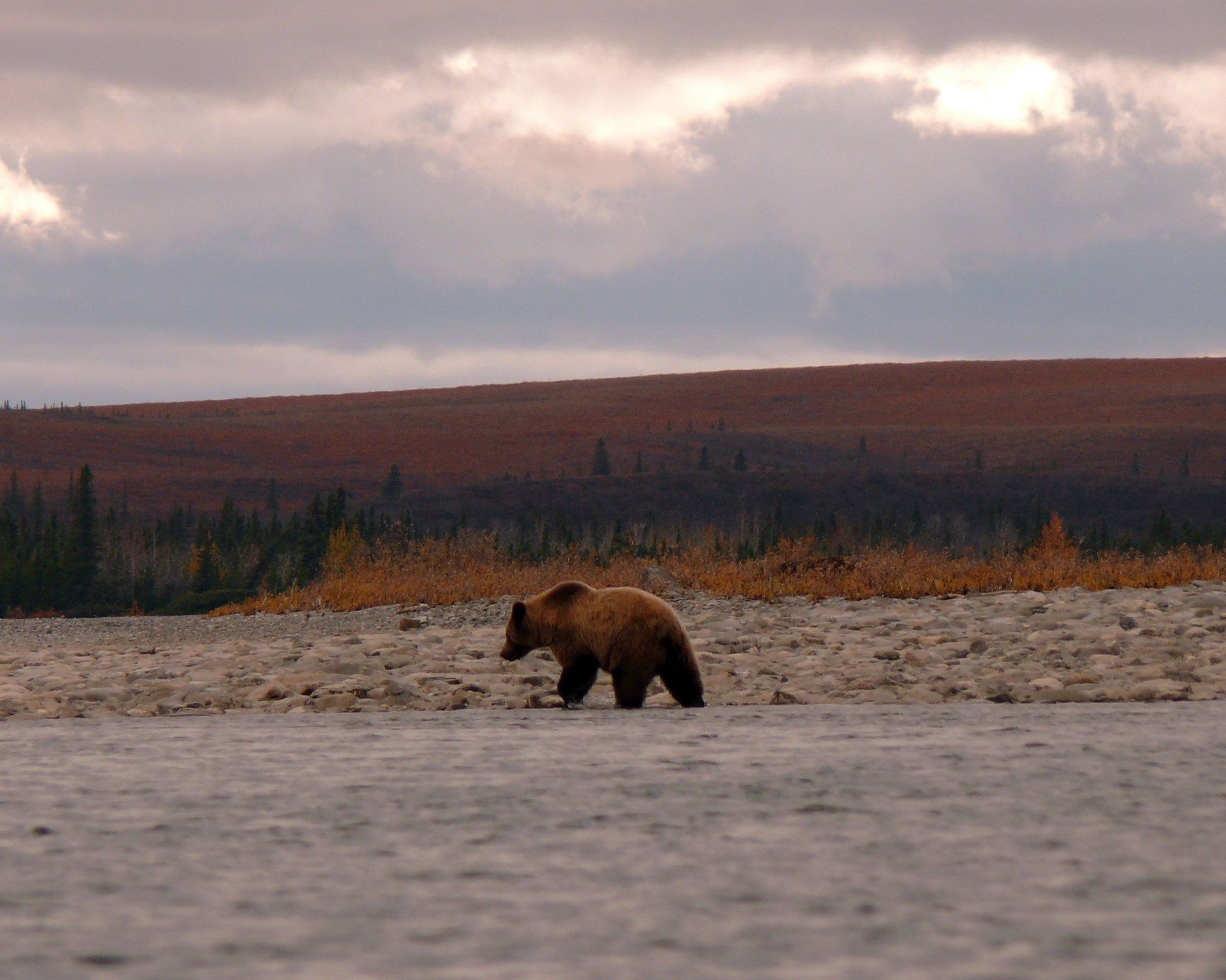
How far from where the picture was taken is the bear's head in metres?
10.2

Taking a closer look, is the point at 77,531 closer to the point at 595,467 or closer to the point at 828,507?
the point at 828,507

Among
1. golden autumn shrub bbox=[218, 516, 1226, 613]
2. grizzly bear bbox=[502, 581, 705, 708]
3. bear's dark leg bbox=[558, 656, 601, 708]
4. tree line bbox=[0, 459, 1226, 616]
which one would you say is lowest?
tree line bbox=[0, 459, 1226, 616]

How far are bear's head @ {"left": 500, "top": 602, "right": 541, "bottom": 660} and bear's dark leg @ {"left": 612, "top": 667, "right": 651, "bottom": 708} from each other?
45.2 inches

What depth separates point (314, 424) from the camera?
464 feet

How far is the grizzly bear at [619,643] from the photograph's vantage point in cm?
908

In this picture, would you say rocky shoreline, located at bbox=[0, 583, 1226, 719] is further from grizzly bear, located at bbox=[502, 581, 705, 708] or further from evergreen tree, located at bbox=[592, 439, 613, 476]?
evergreen tree, located at bbox=[592, 439, 613, 476]

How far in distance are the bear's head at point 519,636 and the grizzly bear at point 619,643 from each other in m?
0.20

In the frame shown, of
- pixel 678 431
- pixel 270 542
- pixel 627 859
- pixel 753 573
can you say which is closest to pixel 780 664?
pixel 627 859

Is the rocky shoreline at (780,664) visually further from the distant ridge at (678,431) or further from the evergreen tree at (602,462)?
the evergreen tree at (602,462)

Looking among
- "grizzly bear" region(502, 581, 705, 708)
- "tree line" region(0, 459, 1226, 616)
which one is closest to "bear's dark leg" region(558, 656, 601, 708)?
"grizzly bear" region(502, 581, 705, 708)

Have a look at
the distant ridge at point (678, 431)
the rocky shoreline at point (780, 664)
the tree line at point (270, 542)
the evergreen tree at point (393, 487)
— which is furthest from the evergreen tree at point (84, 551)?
the rocky shoreline at point (780, 664)

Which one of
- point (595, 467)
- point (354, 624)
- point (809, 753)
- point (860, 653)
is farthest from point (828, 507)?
point (809, 753)

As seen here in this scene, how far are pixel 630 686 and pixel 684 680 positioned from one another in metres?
0.37

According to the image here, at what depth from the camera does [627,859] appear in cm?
352
